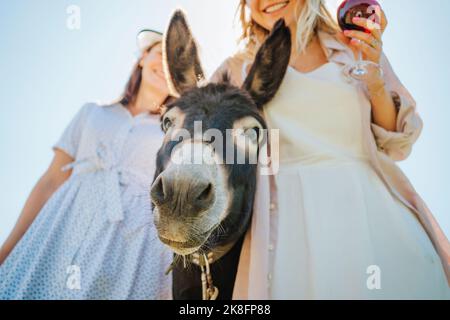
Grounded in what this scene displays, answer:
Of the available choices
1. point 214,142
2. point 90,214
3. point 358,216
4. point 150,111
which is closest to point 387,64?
point 358,216

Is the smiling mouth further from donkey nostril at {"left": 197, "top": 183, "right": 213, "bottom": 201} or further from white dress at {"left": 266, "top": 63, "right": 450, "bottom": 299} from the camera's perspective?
donkey nostril at {"left": 197, "top": 183, "right": 213, "bottom": 201}

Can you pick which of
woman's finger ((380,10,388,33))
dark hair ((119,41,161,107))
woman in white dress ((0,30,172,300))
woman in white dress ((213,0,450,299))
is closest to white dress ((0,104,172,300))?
woman in white dress ((0,30,172,300))

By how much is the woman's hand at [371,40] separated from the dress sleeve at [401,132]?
191mm

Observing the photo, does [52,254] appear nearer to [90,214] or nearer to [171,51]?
[90,214]

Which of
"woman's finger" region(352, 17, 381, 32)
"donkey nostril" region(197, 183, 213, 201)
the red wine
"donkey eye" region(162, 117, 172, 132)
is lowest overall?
"donkey nostril" region(197, 183, 213, 201)

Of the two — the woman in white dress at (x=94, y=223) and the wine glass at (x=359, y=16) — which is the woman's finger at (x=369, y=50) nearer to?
the wine glass at (x=359, y=16)

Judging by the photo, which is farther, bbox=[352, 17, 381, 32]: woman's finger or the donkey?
bbox=[352, 17, 381, 32]: woman's finger

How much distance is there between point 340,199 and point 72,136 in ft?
7.40

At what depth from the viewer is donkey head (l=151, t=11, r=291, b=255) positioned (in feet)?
3.93

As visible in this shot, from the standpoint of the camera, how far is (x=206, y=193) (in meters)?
1.26

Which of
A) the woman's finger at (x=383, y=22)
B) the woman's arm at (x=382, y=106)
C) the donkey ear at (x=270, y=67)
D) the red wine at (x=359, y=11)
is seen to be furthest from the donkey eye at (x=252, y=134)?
the woman's finger at (x=383, y=22)

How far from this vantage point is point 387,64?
6.60ft

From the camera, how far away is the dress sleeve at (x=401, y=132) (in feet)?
5.74

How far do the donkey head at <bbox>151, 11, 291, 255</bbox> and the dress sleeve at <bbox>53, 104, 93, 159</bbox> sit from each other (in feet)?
3.83
